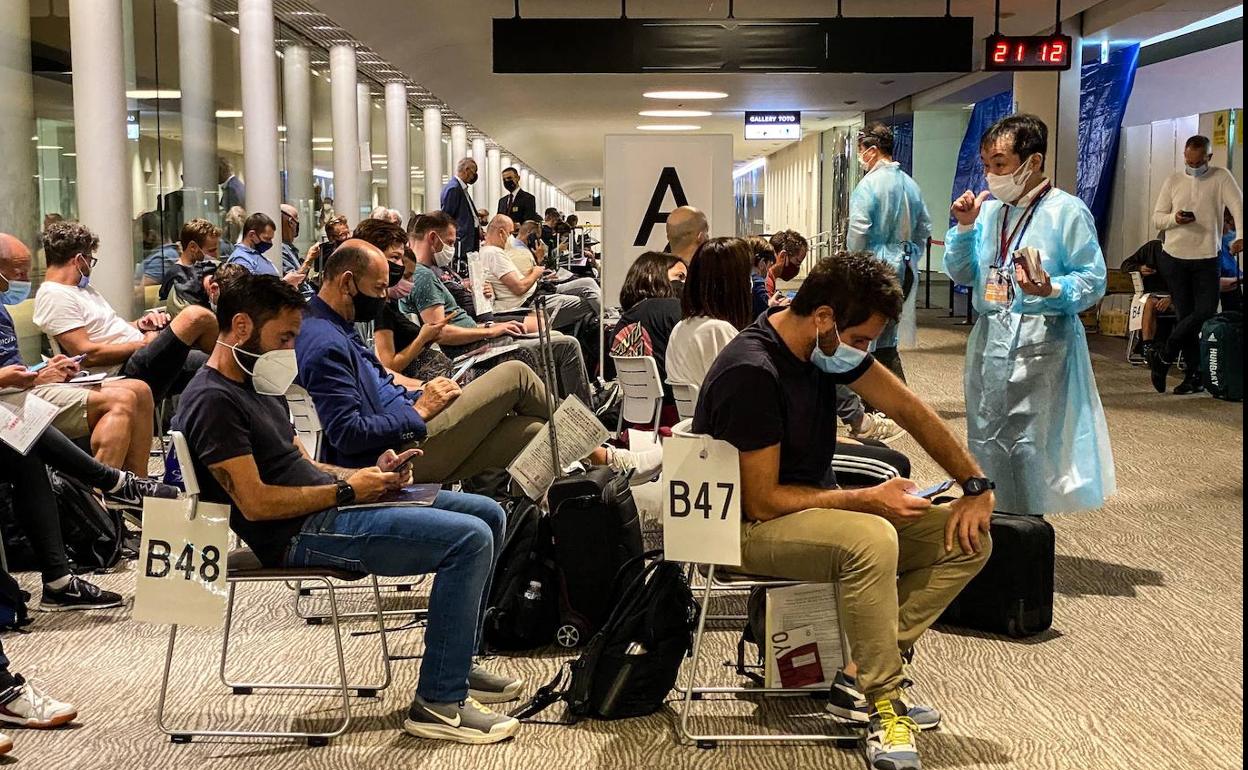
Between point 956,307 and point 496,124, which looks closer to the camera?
point 956,307

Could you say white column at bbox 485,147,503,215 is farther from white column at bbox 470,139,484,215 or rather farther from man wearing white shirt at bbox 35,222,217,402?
man wearing white shirt at bbox 35,222,217,402

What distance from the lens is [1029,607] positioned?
166 inches

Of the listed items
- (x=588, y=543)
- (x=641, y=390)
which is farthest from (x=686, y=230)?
(x=588, y=543)

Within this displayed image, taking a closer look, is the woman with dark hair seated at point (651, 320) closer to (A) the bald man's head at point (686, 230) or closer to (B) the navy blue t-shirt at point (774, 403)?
(A) the bald man's head at point (686, 230)

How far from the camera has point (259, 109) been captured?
38.0 feet

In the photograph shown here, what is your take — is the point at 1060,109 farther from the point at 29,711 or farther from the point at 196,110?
the point at 29,711

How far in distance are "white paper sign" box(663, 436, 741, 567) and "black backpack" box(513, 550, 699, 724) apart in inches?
12.0

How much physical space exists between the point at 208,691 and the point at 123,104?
16.2 feet

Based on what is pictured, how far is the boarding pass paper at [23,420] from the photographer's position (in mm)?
4238

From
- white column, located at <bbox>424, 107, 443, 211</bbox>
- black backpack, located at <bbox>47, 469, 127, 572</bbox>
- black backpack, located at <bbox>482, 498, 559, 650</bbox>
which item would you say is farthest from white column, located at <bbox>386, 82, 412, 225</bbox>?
black backpack, located at <bbox>482, 498, 559, 650</bbox>

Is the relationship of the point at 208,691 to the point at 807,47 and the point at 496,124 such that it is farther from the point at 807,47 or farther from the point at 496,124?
the point at 496,124

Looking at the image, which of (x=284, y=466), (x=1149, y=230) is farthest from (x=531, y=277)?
(x=1149, y=230)

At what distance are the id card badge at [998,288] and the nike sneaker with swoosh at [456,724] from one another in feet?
7.79

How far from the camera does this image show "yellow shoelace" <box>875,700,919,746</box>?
123 inches
